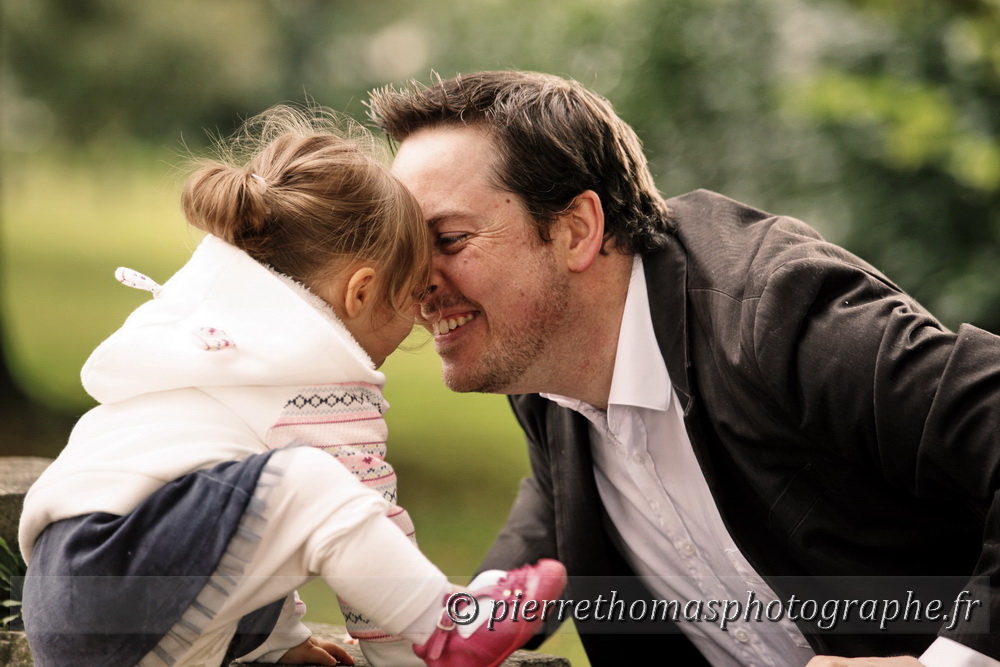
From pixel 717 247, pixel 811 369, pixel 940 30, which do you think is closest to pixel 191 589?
pixel 811 369

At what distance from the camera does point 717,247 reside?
8.29 feet

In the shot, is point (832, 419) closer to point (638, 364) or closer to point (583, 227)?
point (638, 364)

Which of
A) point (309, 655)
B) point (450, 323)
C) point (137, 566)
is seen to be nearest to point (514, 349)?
point (450, 323)

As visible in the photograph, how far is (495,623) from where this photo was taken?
1.79 metres

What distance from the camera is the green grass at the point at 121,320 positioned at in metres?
7.21

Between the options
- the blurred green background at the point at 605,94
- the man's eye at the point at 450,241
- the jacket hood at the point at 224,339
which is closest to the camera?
the jacket hood at the point at 224,339

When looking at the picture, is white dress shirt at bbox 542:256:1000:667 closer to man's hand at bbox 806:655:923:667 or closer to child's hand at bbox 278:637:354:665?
man's hand at bbox 806:655:923:667

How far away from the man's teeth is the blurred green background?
100 mm

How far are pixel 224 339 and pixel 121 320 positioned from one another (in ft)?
41.3

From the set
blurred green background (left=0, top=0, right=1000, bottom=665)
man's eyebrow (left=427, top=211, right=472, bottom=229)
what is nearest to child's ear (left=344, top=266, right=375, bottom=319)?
man's eyebrow (left=427, top=211, right=472, bottom=229)

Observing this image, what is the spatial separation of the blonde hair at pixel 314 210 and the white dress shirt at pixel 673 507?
636 millimetres

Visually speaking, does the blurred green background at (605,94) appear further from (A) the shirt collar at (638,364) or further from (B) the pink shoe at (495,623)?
(B) the pink shoe at (495,623)

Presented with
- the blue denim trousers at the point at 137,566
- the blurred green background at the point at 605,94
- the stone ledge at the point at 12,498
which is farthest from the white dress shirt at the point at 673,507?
the stone ledge at the point at 12,498

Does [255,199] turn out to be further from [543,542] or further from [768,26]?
[768,26]
